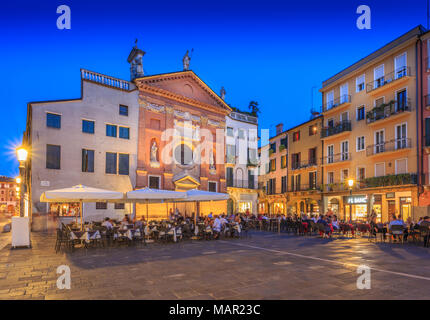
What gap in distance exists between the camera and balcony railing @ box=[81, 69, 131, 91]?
79.6 feet

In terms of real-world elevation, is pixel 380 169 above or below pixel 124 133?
below

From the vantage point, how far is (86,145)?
23.8 metres

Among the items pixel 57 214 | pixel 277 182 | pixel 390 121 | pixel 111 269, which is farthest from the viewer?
pixel 277 182

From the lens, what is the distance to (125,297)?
5742 mm

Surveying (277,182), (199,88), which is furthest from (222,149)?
(277,182)

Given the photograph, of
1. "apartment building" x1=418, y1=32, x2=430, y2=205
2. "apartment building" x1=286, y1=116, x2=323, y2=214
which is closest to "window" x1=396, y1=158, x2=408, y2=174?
"apartment building" x1=418, y1=32, x2=430, y2=205

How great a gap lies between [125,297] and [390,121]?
26554mm

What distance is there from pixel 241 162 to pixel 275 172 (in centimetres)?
901

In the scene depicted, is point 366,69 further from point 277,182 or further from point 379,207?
point 277,182

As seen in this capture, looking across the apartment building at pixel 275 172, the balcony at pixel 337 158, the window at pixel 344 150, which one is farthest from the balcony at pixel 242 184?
the window at pixel 344 150

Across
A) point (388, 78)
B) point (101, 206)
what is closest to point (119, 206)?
point (101, 206)

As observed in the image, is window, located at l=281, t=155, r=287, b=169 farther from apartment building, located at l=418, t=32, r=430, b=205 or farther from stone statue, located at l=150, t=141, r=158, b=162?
stone statue, located at l=150, t=141, r=158, b=162

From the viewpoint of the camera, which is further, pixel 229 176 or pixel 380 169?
pixel 229 176

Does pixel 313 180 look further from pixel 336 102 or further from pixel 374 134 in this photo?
pixel 374 134
